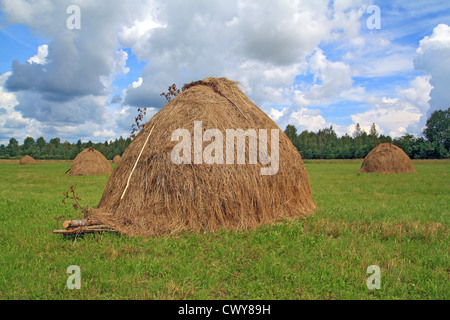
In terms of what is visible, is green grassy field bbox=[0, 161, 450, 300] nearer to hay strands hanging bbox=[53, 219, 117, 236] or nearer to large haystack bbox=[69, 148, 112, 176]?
hay strands hanging bbox=[53, 219, 117, 236]

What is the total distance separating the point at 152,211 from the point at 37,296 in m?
2.81

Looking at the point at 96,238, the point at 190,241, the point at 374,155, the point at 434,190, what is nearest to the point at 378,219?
the point at 190,241

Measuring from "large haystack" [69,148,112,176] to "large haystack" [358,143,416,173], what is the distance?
88.8 ft

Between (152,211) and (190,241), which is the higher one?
(152,211)

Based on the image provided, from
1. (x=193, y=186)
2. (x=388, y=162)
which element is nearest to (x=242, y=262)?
(x=193, y=186)

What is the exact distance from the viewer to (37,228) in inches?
290

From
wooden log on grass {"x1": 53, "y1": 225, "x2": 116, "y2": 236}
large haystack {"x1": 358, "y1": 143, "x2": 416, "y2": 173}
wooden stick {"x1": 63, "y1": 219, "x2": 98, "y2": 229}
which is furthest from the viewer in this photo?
large haystack {"x1": 358, "y1": 143, "x2": 416, "y2": 173}

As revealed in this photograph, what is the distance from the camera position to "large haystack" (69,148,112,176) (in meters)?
29.1

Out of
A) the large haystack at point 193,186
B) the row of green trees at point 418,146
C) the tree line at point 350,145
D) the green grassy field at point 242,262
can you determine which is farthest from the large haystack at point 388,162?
the row of green trees at point 418,146

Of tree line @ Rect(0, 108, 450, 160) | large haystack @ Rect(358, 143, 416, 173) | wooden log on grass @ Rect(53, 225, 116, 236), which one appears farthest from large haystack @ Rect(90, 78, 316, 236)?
tree line @ Rect(0, 108, 450, 160)

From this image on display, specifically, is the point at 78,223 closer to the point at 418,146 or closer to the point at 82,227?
the point at 82,227

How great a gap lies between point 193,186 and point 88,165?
26581 mm
